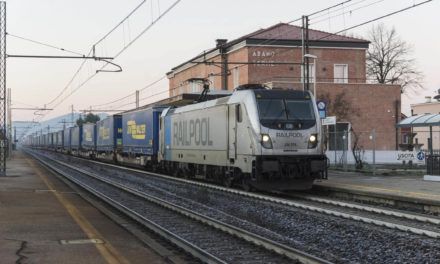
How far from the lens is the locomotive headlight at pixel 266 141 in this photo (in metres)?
14.8

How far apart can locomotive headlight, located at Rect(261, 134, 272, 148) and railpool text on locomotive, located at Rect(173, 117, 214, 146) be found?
3488mm

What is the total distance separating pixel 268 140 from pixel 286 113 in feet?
3.76

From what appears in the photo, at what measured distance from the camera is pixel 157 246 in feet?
26.9

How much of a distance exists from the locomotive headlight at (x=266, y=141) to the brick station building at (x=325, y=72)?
24131 mm

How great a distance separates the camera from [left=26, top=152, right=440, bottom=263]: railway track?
7.87 metres

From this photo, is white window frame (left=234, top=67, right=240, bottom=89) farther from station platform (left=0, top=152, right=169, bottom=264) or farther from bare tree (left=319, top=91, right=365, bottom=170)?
station platform (left=0, top=152, right=169, bottom=264)

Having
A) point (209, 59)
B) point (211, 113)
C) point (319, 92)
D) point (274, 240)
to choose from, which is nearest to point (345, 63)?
point (319, 92)

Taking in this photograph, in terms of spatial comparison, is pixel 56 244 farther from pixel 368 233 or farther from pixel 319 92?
pixel 319 92

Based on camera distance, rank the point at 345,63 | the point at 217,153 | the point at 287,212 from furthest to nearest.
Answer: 1. the point at 345,63
2. the point at 217,153
3. the point at 287,212

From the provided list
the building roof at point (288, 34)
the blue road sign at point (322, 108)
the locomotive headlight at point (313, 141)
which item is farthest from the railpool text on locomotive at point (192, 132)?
the building roof at point (288, 34)

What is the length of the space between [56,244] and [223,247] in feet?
8.59

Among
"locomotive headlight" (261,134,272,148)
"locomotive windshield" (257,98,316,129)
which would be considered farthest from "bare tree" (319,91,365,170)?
"locomotive headlight" (261,134,272,148)

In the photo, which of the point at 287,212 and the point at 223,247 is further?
the point at 287,212

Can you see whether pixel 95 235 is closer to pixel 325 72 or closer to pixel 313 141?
pixel 313 141
